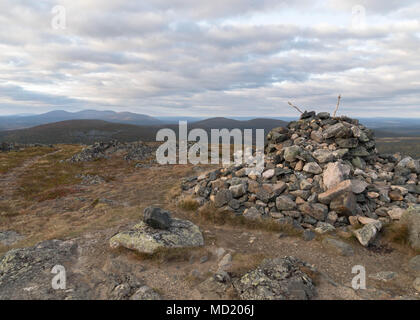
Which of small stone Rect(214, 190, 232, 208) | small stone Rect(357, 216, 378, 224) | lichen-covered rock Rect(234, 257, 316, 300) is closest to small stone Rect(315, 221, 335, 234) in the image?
small stone Rect(357, 216, 378, 224)

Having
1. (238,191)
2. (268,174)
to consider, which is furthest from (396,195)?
(238,191)

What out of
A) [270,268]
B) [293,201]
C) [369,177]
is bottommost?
[270,268]

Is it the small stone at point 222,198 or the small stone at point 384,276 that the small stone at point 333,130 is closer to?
the small stone at point 222,198

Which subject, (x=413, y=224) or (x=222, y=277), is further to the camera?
(x=413, y=224)

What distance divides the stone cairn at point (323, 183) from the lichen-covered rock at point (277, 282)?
4369 millimetres

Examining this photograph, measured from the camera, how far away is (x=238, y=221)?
13828mm

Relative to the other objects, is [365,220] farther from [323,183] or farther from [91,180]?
[91,180]

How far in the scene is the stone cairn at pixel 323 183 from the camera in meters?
13.0

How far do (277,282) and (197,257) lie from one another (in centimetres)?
372

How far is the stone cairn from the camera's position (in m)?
13.0
